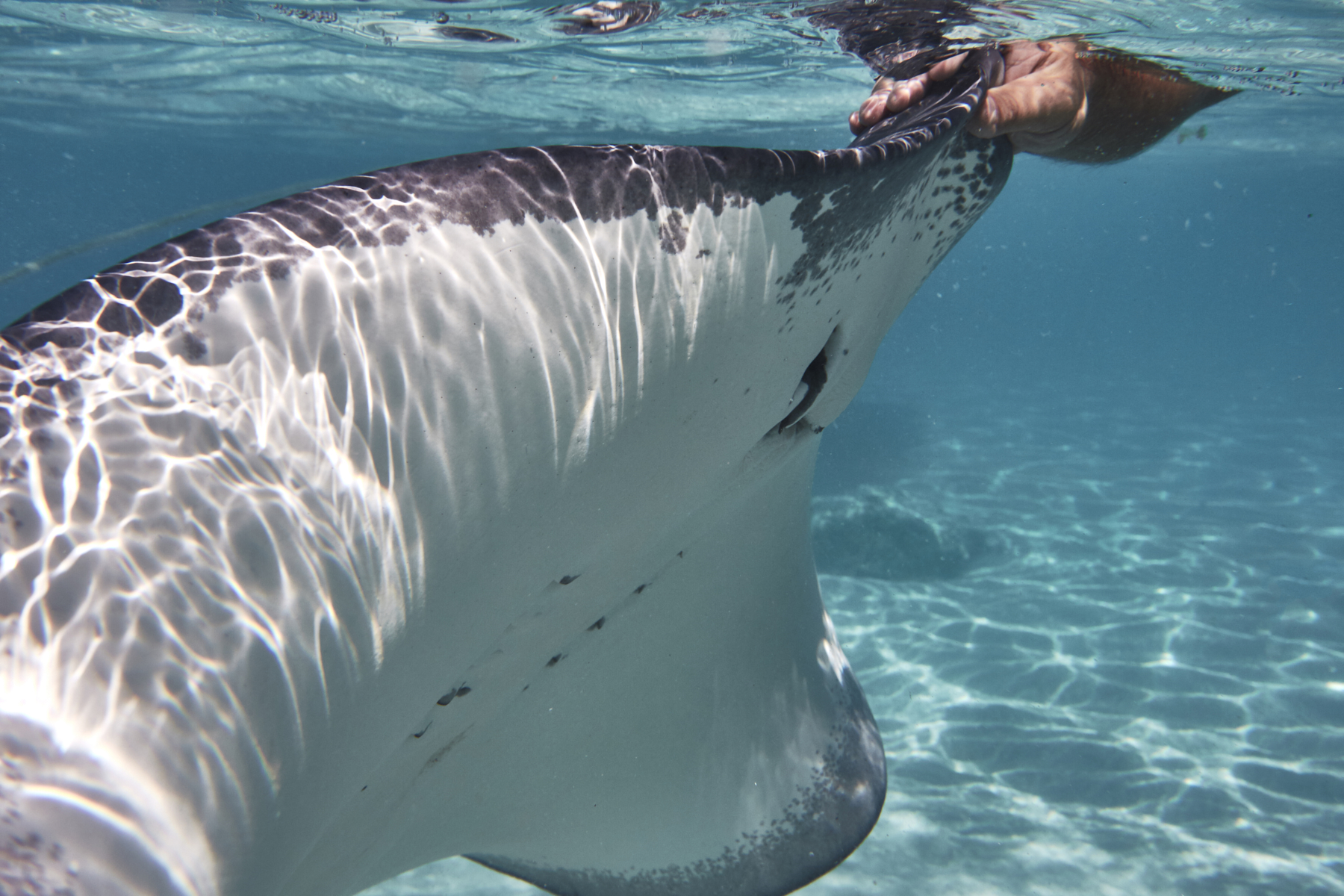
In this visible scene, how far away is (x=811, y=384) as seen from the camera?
6.14 feet

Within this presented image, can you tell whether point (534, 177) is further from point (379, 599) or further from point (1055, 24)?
point (1055, 24)

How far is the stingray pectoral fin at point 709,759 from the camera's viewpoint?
2.26 metres

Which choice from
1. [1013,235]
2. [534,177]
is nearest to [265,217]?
[534,177]

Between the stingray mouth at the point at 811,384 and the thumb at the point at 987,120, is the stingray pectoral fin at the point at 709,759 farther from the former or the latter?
the thumb at the point at 987,120

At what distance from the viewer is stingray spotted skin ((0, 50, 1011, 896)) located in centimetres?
89

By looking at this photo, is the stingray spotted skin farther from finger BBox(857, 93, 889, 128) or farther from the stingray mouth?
finger BBox(857, 93, 889, 128)

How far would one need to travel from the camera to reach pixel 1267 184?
123 ft

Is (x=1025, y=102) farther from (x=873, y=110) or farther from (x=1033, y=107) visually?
(x=873, y=110)

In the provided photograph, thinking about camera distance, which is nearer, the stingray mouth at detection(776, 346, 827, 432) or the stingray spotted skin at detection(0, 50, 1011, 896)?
the stingray spotted skin at detection(0, 50, 1011, 896)

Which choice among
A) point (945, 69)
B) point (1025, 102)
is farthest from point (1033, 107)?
point (945, 69)

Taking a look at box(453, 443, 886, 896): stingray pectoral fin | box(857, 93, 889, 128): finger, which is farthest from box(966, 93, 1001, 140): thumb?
box(453, 443, 886, 896): stingray pectoral fin

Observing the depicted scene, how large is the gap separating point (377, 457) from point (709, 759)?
189 cm

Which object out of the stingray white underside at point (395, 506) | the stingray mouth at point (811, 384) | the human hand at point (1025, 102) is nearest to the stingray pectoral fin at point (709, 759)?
the stingray white underside at point (395, 506)

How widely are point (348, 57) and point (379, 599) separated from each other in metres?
16.2
